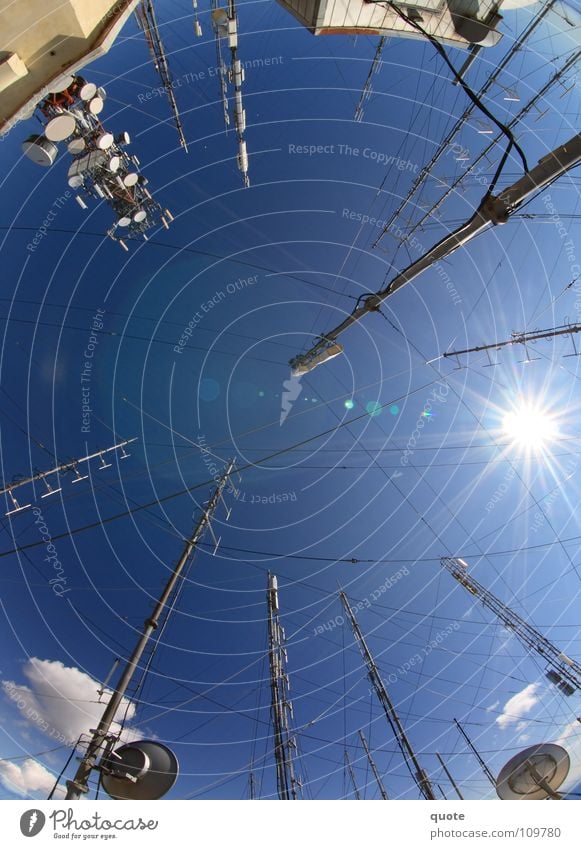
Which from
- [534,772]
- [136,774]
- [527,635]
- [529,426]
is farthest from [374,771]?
[529,426]

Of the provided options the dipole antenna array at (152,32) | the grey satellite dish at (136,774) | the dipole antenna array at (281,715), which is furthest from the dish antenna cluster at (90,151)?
the dipole antenna array at (281,715)

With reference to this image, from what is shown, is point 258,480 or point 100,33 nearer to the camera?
point 100,33

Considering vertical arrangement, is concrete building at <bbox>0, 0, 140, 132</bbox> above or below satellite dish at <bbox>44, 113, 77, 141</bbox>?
below

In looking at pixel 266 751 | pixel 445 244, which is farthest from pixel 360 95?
pixel 266 751

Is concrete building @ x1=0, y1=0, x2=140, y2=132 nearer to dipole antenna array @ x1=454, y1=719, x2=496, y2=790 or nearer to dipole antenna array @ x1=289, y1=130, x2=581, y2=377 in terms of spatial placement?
dipole antenna array @ x1=289, y1=130, x2=581, y2=377

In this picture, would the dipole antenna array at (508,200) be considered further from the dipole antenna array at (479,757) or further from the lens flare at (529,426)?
the dipole antenna array at (479,757)

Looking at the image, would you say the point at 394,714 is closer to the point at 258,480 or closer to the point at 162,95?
the point at 258,480

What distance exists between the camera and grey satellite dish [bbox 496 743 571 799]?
8.60 meters

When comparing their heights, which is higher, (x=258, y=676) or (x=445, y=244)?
(x=445, y=244)

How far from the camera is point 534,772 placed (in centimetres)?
869

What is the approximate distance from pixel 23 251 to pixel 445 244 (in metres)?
11.5

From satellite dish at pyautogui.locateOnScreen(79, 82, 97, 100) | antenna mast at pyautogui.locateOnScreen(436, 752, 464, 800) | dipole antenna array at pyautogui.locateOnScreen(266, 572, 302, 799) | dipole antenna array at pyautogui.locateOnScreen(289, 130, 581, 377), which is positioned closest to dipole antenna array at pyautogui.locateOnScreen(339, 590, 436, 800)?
antenna mast at pyautogui.locateOnScreen(436, 752, 464, 800)

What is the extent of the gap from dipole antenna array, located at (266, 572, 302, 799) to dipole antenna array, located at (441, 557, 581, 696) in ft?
26.5

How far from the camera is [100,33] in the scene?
5031 mm
